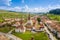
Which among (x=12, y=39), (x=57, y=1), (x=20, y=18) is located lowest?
(x=12, y=39)

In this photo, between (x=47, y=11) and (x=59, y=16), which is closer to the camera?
(x=47, y=11)

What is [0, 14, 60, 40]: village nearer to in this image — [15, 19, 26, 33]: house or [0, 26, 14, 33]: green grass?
[15, 19, 26, 33]: house

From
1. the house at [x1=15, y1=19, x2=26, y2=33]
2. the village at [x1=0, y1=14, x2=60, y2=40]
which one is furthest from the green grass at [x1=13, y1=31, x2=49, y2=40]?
the house at [x1=15, y1=19, x2=26, y2=33]

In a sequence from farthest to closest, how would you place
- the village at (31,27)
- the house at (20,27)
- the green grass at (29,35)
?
1. the house at (20,27)
2. the village at (31,27)
3. the green grass at (29,35)

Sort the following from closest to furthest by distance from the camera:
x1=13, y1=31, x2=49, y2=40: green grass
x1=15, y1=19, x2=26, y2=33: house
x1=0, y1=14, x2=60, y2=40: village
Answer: x1=13, y1=31, x2=49, y2=40: green grass < x1=0, y1=14, x2=60, y2=40: village < x1=15, y1=19, x2=26, y2=33: house

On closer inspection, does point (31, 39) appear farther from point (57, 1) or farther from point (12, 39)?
point (57, 1)

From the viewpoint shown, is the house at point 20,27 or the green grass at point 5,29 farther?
the house at point 20,27

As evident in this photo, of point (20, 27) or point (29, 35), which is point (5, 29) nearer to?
point (29, 35)

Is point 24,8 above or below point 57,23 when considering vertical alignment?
above

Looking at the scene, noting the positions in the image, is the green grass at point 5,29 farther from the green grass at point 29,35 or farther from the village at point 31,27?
the green grass at point 29,35

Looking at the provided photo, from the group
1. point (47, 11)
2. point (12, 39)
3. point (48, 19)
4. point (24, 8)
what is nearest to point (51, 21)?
point (48, 19)

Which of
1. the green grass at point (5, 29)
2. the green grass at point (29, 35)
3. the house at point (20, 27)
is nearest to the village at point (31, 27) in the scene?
the house at point (20, 27)
